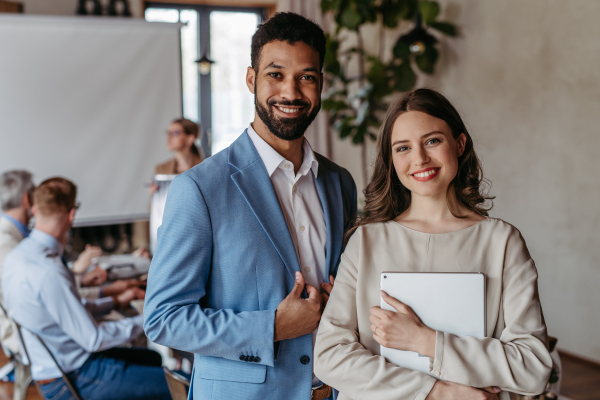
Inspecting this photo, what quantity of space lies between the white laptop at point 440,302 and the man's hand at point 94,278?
2.21 m

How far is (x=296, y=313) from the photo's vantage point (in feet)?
4.16

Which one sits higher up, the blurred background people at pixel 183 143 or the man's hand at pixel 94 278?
the blurred background people at pixel 183 143

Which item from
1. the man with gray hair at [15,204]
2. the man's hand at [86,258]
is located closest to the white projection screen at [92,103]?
the man with gray hair at [15,204]

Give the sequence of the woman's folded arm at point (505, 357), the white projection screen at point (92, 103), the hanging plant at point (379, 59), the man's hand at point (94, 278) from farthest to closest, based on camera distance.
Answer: the white projection screen at point (92, 103) < the hanging plant at point (379, 59) < the man's hand at point (94, 278) < the woman's folded arm at point (505, 357)

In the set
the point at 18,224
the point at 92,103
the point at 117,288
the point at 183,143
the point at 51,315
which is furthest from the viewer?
the point at 92,103

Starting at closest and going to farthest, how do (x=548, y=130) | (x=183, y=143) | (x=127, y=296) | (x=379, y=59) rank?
(x=127, y=296) → (x=548, y=130) → (x=183, y=143) → (x=379, y=59)

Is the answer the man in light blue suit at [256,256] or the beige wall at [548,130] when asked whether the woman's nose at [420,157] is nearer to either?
the man in light blue suit at [256,256]

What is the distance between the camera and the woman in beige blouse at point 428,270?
1123mm

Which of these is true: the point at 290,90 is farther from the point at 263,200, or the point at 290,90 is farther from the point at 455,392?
the point at 455,392

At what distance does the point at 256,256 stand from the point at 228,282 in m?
0.10

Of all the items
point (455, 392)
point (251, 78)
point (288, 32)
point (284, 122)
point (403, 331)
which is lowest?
point (455, 392)

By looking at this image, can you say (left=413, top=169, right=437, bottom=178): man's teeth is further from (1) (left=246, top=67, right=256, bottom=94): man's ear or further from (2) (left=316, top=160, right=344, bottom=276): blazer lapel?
(1) (left=246, top=67, right=256, bottom=94): man's ear

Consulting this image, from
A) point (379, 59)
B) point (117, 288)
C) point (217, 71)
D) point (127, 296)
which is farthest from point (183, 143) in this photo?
point (217, 71)

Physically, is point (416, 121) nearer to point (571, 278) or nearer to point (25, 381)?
point (25, 381)
